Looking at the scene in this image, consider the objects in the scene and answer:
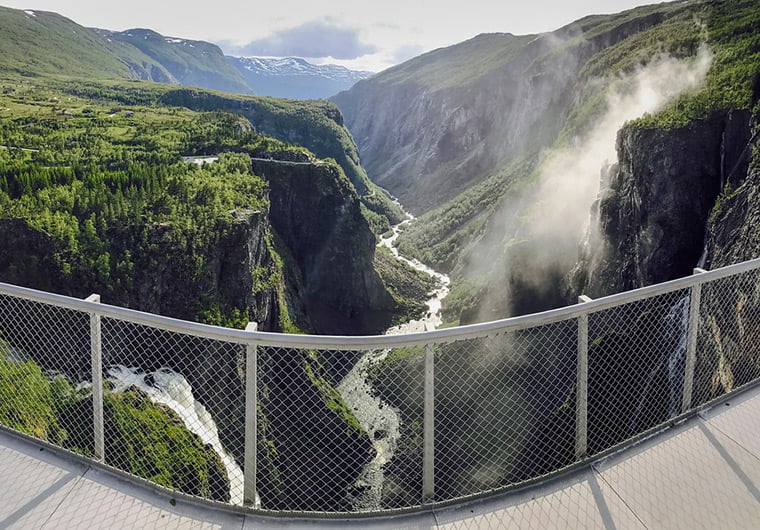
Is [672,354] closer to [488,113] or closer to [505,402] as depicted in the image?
[505,402]

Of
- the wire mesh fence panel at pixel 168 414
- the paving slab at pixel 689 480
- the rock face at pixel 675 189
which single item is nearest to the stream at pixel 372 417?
the wire mesh fence panel at pixel 168 414

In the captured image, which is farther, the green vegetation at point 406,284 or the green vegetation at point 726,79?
the green vegetation at point 406,284

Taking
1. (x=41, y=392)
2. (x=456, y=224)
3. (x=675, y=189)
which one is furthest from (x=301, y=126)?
(x=41, y=392)

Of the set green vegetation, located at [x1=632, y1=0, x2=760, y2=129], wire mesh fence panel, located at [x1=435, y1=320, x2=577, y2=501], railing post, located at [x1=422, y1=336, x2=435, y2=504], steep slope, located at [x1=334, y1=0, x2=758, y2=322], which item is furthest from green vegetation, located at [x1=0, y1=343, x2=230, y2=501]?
green vegetation, located at [x1=632, y1=0, x2=760, y2=129]

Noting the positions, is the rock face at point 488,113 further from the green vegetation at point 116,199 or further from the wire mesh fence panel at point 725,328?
the wire mesh fence panel at point 725,328

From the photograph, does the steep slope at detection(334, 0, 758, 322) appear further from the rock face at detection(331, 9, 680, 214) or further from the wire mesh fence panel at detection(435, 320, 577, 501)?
the wire mesh fence panel at detection(435, 320, 577, 501)
